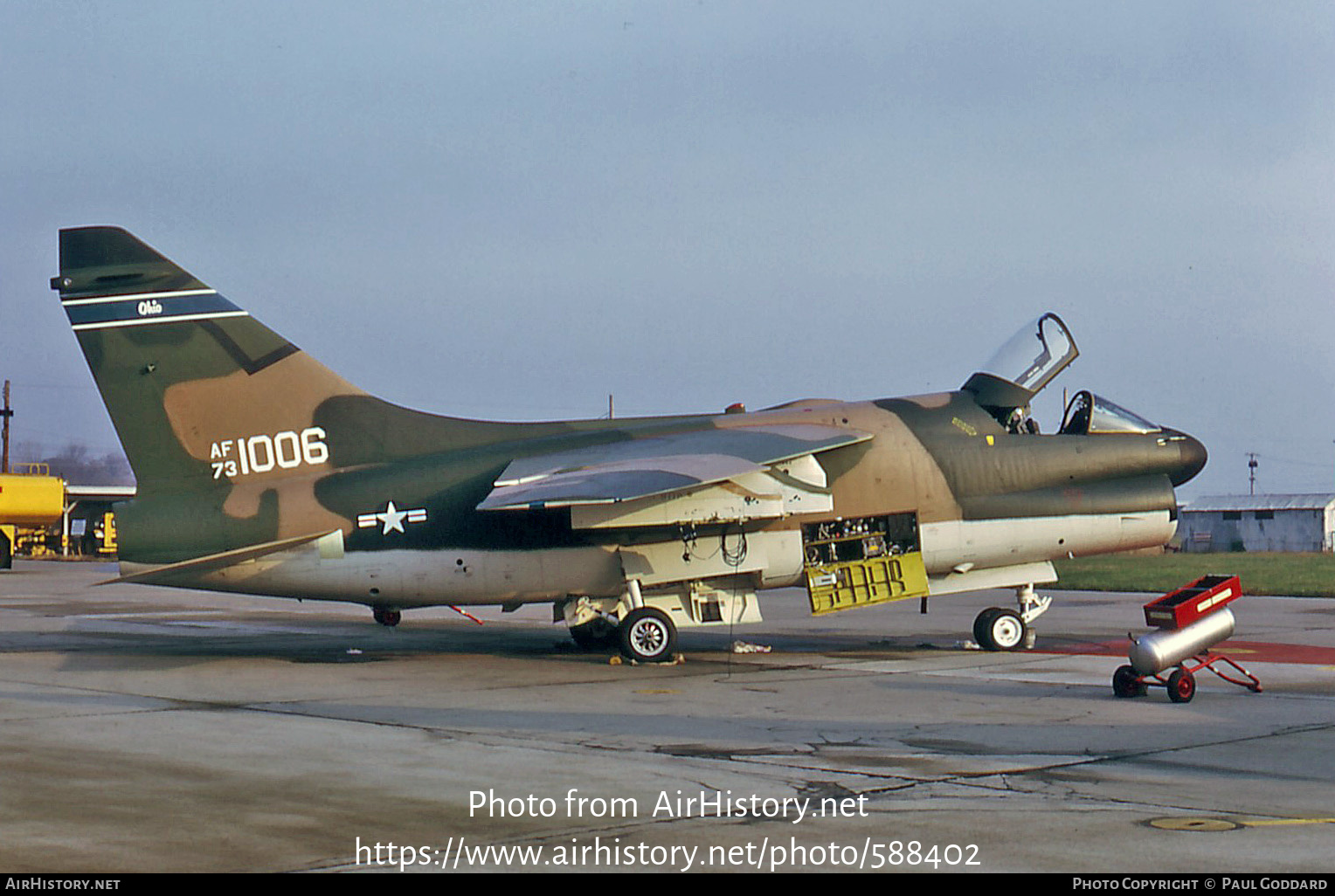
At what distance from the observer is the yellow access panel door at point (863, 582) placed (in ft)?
58.4

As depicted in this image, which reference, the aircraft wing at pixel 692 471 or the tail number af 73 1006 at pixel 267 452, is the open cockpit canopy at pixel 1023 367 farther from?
the tail number af 73 1006 at pixel 267 452

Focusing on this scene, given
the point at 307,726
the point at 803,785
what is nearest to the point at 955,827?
the point at 803,785

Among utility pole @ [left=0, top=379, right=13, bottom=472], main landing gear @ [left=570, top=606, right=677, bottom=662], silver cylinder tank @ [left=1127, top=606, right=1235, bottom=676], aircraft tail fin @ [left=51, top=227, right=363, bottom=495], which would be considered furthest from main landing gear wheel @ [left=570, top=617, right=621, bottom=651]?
utility pole @ [left=0, top=379, right=13, bottom=472]

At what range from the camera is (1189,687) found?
13.2 metres

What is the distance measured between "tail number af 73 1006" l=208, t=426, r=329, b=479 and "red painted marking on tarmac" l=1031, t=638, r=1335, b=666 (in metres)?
10.0

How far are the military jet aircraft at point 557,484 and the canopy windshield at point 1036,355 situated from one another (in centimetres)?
3

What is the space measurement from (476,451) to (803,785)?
32.0 feet

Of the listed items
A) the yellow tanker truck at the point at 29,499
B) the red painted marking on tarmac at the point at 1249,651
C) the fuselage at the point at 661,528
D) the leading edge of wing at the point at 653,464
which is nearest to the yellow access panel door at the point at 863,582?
the fuselage at the point at 661,528

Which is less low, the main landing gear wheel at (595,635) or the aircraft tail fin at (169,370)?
the aircraft tail fin at (169,370)

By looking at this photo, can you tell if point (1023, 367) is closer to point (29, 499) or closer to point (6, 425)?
point (29, 499)

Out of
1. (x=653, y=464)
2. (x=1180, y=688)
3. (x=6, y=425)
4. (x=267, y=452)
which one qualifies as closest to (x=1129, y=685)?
(x=1180, y=688)

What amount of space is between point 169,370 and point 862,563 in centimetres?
928

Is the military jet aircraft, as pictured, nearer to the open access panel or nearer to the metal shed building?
the open access panel

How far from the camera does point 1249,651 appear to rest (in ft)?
61.5
